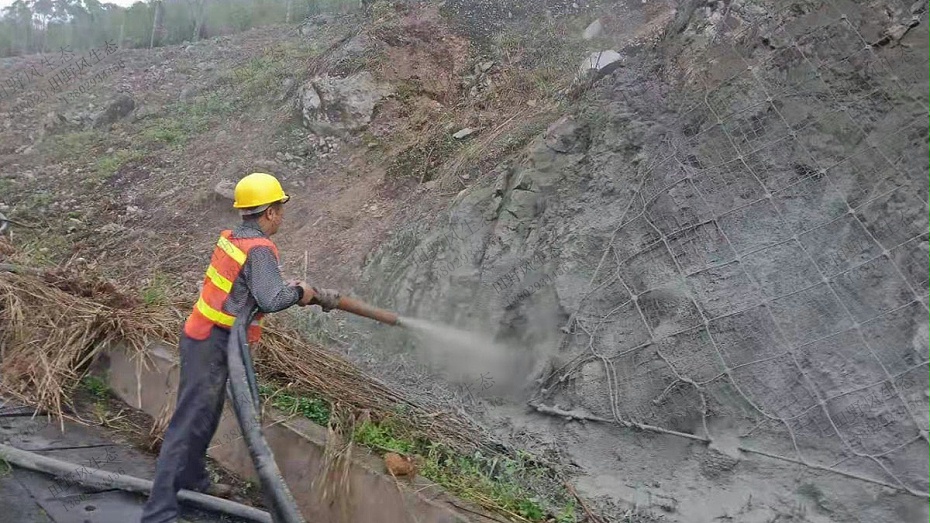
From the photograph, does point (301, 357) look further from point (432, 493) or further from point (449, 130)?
point (449, 130)

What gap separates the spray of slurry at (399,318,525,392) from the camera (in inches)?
179

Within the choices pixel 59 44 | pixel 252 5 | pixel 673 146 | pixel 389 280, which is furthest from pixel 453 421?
pixel 59 44

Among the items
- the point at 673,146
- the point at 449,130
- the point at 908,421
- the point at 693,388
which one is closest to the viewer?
the point at 908,421

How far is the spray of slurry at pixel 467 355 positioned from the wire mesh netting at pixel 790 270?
17.9 inches

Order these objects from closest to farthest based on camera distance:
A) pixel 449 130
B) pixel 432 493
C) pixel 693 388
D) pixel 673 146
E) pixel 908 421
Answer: pixel 908 421, pixel 432 493, pixel 693 388, pixel 673 146, pixel 449 130

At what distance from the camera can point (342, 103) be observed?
27.6 feet

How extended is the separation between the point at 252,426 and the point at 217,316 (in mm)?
698

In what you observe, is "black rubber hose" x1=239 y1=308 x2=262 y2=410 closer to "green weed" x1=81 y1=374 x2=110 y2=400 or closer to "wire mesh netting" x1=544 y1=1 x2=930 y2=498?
"wire mesh netting" x1=544 y1=1 x2=930 y2=498

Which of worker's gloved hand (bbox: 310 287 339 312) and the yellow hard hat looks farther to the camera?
worker's gloved hand (bbox: 310 287 339 312)

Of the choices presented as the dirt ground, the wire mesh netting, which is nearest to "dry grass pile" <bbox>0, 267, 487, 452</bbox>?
the dirt ground

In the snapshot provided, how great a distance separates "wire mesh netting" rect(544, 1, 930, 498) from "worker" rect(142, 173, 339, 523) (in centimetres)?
168

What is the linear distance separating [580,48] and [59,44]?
53.7 ft

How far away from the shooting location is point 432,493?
3.50m

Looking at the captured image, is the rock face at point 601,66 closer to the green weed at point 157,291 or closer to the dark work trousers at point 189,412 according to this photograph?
the dark work trousers at point 189,412
